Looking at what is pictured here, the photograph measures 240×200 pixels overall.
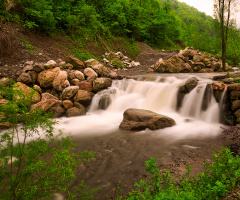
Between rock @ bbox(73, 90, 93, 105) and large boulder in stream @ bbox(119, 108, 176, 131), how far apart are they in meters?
3.37

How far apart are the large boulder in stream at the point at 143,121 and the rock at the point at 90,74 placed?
15.5ft

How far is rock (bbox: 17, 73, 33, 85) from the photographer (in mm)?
9609

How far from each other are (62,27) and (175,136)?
16.7 metres

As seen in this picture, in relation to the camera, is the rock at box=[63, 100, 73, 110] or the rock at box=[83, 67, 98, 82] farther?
the rock at box=[83, 67, 98, 82]

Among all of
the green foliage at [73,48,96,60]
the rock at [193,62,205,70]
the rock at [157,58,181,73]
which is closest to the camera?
the rock at [157,58,181,73]

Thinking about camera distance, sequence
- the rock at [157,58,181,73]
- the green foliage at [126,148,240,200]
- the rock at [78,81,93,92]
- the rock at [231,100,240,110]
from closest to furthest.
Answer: the green foliage at [126,148,240,200]
the rock at [231,100,240,110]
the rock at [78,81,93,92]
the rock at [157,58,181,73]

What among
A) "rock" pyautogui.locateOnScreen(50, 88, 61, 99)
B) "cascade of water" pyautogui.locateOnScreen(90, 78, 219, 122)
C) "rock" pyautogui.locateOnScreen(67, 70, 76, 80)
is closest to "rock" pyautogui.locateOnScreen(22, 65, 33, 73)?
"rock" pyautogui.locateOnScreen(50, 88, 61, 99)

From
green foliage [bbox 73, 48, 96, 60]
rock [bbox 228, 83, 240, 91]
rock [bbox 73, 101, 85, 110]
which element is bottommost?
rock [bbox 73, 101, 85, 110]

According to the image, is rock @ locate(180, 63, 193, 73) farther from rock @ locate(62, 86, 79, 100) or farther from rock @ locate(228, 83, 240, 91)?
rock @ locate(62, 86, 79, 100)

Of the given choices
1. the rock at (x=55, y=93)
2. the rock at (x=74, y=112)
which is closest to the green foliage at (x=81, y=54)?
the rock at (x=55, y=93)

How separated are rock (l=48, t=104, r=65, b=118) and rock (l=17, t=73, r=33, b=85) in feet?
8.30

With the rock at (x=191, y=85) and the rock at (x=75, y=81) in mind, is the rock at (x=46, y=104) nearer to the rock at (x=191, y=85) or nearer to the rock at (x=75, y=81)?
the rock at (x=75, y=81)

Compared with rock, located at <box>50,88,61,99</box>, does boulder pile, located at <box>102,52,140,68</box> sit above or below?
above

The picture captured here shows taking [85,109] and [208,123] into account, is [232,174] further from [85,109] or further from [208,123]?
[85,109]
